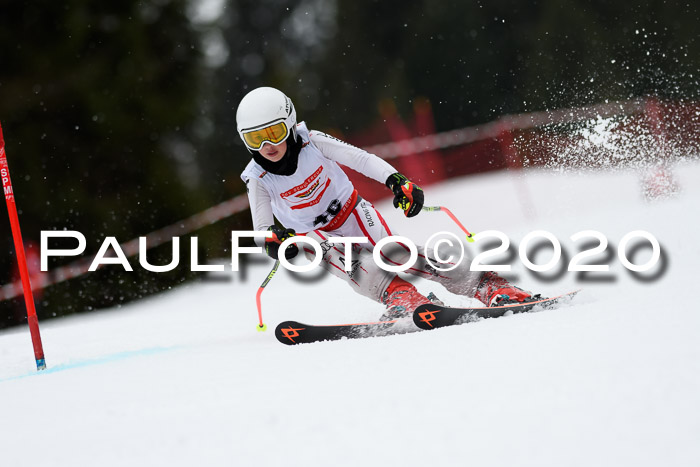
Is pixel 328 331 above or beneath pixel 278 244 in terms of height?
beneath

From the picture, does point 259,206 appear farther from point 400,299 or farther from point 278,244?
point 400,299

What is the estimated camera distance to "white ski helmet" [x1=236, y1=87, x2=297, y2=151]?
430 centimetres

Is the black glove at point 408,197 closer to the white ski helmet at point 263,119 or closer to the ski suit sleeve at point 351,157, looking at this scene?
the ski suit sleeve at point 351,157

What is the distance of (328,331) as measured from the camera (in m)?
4.35

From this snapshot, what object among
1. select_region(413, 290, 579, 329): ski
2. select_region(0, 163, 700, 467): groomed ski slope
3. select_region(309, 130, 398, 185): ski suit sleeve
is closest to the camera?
select_region(0, 163, 700, 467): groomed ski slope

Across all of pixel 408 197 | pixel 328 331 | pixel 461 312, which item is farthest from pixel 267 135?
pixel 461 312

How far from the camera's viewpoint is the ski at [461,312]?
401 cm

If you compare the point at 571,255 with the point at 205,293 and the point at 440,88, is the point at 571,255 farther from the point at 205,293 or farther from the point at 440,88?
the point at 440,88

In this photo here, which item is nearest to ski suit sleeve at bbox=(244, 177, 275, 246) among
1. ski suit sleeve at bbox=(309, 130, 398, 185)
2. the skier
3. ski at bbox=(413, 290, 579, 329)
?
the skier

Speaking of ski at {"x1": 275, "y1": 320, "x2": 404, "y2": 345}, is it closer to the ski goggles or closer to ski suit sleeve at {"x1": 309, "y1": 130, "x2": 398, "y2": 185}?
ski suit sleeve at {"x1": 309, "y1": 130, "x2": 398, "y2": 185}

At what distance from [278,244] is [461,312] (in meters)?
1.14

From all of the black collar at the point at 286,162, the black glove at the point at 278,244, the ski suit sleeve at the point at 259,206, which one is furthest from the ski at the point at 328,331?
the black collar at the point at 286,162

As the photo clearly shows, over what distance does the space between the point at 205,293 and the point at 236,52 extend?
16717 mm

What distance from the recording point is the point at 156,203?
415 inches
